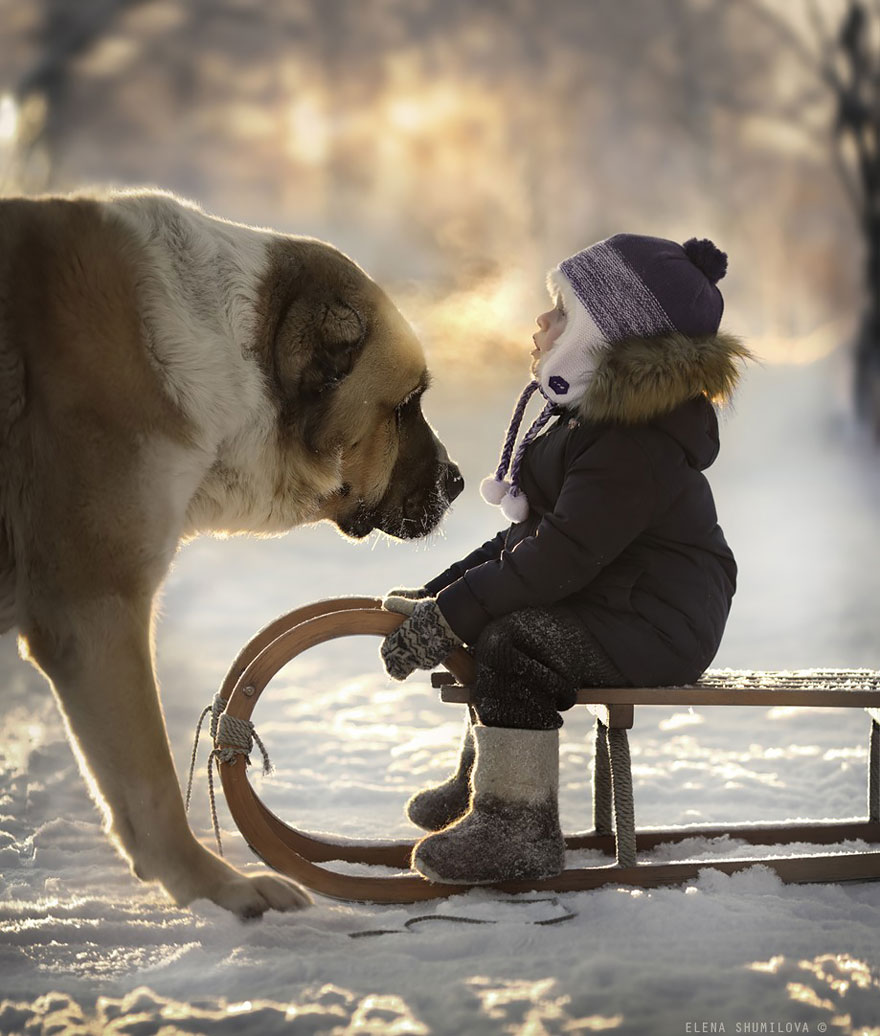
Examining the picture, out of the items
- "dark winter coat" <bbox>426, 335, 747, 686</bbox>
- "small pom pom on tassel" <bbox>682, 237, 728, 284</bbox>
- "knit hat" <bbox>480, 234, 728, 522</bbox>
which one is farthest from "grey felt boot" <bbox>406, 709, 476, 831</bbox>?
"small pom pom on tassel" <bbox>682, 237, 728, 284</bbox>

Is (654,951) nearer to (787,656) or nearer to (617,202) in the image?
(787,656)

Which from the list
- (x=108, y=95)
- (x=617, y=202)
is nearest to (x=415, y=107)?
(x=617, y=202)

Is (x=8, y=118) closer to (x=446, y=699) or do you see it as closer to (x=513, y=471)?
(x=513, y=471)

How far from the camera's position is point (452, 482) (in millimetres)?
2561

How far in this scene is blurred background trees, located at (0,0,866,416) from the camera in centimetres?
729

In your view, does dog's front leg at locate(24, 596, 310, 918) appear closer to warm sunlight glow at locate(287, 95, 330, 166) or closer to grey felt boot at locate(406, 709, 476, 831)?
grey felt boot at locate(406, 709, 476, 831)

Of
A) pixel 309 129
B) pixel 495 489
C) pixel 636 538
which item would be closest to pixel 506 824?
pixel 636 538

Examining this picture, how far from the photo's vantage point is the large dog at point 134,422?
6.62 ft

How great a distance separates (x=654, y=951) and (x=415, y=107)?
6.92 metres

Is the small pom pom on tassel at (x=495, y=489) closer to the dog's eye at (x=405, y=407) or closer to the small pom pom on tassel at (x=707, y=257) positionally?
the dog's eye at (x=405, y=407)

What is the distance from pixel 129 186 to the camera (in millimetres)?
2410

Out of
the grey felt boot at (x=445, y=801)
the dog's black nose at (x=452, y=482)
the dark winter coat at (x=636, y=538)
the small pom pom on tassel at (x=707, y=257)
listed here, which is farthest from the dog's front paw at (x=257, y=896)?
the small pom pom on tassel at (x=707, y=257)

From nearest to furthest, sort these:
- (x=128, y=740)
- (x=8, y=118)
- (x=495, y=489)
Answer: (x=128, y=740) < (x=495, y=489) < (x=8, y=118)

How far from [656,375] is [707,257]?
1.21ft
